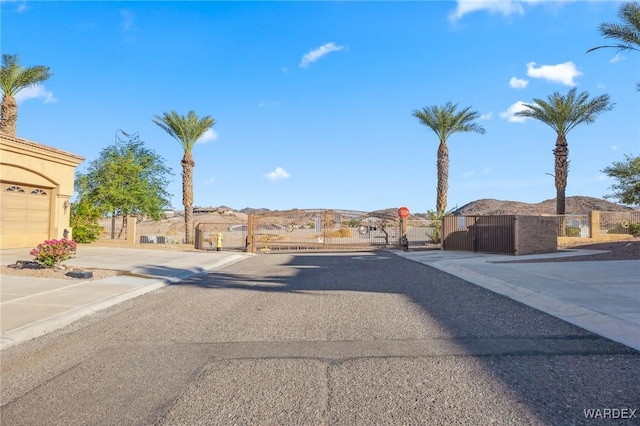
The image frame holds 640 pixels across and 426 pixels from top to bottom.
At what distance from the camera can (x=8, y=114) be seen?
27.5 meters

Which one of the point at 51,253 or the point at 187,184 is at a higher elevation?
the point at 187,184

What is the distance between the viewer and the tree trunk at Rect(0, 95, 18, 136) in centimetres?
2725

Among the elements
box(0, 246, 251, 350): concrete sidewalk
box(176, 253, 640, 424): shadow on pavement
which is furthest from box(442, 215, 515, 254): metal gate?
box(0, 246, 251, 350): concrete sidewalk

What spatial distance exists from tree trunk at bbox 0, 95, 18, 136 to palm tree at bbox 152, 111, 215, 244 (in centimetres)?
897

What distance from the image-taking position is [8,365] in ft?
17.5

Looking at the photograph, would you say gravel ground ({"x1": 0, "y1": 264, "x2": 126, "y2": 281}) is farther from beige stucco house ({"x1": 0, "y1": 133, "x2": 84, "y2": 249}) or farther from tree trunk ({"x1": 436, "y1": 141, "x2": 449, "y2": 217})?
tree trunk ({"x1": 436, "y1": 141, "x2": 449, "y2": 217})

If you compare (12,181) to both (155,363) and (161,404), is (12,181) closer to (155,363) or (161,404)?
(155,363)

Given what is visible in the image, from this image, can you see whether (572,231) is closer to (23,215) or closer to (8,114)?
(23,215)

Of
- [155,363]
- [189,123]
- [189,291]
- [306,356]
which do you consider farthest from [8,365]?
[189,123]

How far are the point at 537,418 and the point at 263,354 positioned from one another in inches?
121

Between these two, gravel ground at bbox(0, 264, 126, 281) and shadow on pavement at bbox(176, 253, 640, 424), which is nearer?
shadow on pavement at bbox(176, 253, 640, 424)

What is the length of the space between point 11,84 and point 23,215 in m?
13.3

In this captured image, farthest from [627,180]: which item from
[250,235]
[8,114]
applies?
[8,114]

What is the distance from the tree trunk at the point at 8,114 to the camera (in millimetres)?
27250
